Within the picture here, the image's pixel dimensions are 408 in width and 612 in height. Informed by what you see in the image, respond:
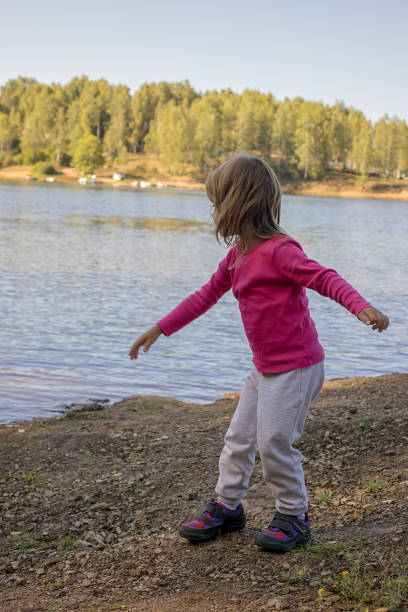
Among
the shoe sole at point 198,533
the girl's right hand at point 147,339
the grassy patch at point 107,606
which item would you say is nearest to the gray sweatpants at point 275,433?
the shoe sole at point 198,533

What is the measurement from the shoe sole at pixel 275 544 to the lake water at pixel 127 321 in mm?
5409

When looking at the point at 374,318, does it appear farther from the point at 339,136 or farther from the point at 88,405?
the point at 339,136

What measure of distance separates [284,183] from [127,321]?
11606 cm

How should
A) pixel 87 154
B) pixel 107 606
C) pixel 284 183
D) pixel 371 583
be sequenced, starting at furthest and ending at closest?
1. pixel 87 154
2. pixel 284 183
3. pixel 107 606
4. pixel 371 583

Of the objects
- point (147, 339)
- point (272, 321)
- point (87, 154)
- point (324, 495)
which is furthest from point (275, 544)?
point (87, 154)

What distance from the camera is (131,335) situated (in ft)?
47.0

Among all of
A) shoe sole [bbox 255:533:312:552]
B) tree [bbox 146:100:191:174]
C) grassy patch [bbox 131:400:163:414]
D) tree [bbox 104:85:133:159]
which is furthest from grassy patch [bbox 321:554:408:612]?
tree [bbox 104:85:133:159]

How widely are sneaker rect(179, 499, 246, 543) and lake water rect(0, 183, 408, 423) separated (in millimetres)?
5023

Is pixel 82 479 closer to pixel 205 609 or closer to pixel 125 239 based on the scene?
pixel 205 609

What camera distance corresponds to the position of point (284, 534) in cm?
392

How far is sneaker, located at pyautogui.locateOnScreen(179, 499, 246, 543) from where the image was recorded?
4137 mm

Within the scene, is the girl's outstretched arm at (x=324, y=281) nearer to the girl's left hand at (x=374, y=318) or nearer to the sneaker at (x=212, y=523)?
the girl's left hand at (x=374, y=318)

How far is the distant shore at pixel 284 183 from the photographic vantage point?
4934 inches

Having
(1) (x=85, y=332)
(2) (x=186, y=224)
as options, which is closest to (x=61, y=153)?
(2) (x=186, y=224)
